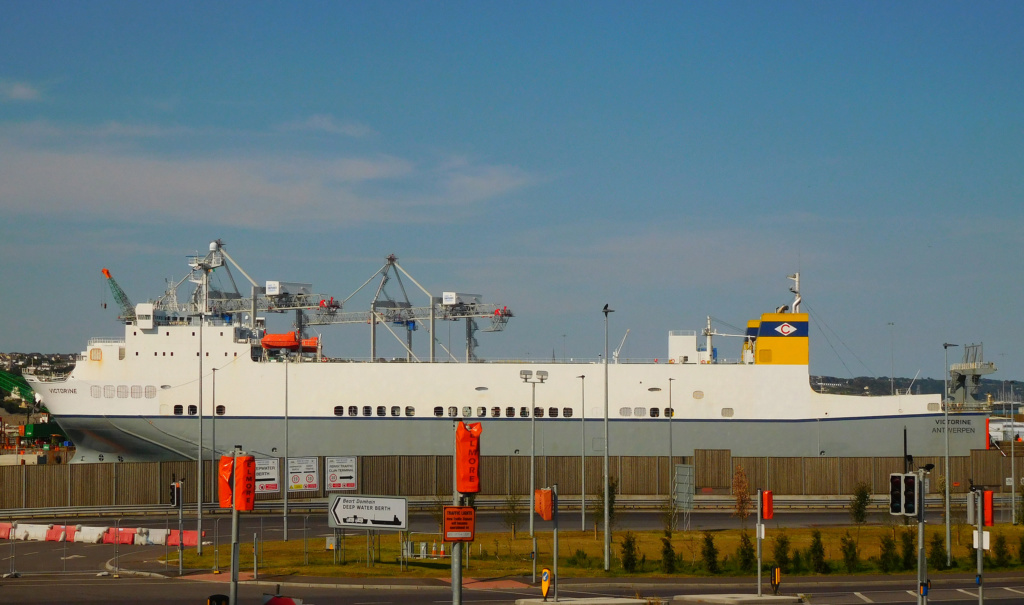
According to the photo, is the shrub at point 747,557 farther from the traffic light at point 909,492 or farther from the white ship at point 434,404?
the white ship at point 434,404

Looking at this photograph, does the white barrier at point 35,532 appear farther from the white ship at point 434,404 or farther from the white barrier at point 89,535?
the white ship at point 434,404

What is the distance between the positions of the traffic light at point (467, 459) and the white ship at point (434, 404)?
45056 mm

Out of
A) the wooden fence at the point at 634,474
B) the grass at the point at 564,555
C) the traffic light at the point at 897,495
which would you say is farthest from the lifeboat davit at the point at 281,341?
the traffic light at the point at 897,495

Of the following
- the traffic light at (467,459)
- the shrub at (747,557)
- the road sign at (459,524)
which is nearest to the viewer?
the traffic light at (467,459)

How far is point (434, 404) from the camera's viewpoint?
212 feet

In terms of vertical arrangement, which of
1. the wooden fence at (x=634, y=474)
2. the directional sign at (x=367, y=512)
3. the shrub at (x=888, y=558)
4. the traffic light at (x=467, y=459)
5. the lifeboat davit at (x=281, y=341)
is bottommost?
the wooden fence at (x=634, y=474)

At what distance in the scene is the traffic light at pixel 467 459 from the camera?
1764 centimetres

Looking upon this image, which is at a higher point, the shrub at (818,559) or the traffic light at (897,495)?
the traffic light at (897,495)

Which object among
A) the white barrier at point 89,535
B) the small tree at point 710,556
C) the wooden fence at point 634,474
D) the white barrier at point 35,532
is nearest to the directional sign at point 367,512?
the small tree at point 710,556

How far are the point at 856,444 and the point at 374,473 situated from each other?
30.3 meters

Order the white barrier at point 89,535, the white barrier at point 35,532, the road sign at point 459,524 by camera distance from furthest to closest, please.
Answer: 1. the white barrier at point 35,532
2. the white barrier at point 89,535
3. the road sign at point 459,524

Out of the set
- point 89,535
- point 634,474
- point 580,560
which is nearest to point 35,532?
point 89,535

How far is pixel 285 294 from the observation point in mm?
77062

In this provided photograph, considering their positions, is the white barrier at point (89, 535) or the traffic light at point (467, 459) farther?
the white barrier at point (89, 535)
